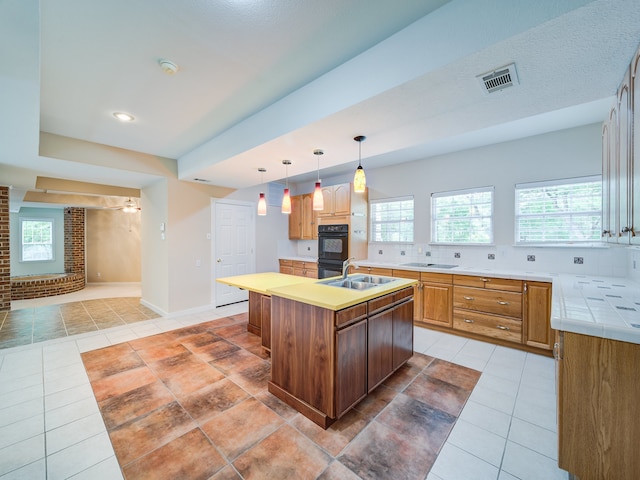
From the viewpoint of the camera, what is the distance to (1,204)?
4566 millimetres

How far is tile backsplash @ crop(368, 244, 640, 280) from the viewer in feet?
9.86

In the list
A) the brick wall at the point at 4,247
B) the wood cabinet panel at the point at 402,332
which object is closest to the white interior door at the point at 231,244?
the brick wall at the point at 4,247

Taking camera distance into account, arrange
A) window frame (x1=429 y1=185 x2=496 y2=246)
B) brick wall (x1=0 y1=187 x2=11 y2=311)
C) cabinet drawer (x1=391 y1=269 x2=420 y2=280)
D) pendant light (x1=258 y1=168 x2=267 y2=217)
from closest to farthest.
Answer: pendant light (x1=258 y1=168 x2=267 y2=217) → window frame (x1=429 y1=185 x2=496 y2=246) → cabinet drawer (x1=391 y1=269 x2=420 y2=280) → brick wall (x1=0 y1=187 x2=11 y2=311)

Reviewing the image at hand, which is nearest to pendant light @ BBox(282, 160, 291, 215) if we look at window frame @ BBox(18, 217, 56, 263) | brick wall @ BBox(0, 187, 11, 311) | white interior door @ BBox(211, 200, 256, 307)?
white interior door @ BBox(211, 200, 256, 307)

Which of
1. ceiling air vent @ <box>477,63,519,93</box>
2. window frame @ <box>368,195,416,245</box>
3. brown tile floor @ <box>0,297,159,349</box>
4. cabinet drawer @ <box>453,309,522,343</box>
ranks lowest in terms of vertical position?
brown tile floor @ <box>0,297,159,349</box>

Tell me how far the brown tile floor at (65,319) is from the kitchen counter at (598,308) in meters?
5.29

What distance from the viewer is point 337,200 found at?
5.11 metres

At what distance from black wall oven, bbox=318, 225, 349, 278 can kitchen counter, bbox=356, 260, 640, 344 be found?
2.97 metres

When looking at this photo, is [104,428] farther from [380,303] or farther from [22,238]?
[22,238]

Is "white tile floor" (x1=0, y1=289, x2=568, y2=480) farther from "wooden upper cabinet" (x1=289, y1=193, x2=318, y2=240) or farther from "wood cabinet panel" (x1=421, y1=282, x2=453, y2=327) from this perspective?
"wooden upper cabinet" (x1=289, y1=193, x2=318, y2=240)

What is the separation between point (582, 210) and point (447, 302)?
1.96 m

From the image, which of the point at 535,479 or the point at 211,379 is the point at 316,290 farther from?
the point at 535,479

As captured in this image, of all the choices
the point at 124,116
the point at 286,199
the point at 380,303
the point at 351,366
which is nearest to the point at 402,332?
the point at 380,303

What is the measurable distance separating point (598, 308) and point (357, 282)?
180 cm
